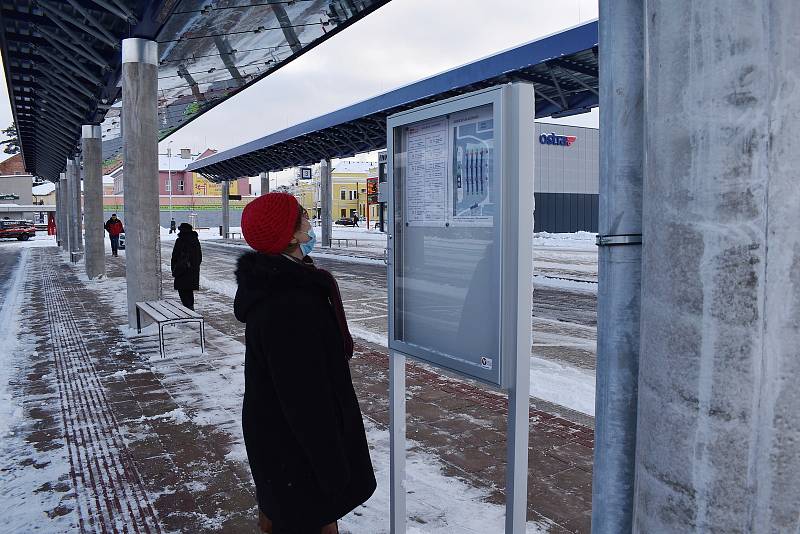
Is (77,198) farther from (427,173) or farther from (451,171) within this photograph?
(451,171)

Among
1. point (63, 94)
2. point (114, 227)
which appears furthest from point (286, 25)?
point (114, 227)

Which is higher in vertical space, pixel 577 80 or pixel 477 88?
pixel 477 88

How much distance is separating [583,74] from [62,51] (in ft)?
37.9

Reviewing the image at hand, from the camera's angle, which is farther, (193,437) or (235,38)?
(235,38)

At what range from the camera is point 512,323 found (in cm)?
233

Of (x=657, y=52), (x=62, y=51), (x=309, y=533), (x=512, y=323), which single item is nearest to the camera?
(x=657, y=52)

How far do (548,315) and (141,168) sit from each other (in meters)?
7.27

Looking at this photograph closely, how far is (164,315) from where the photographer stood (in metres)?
8.11

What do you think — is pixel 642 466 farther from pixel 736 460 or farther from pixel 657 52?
pixel 657 52

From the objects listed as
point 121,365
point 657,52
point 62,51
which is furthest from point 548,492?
point 62,51

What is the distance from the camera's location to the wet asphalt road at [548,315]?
25.6 ft

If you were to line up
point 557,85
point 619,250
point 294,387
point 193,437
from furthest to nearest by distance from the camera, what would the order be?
point 557,85 → point 193,437 → point 294,387 → point 619,250

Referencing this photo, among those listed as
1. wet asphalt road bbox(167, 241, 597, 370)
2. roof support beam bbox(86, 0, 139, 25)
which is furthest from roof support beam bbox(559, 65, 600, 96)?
roof support beam bbox(86, 0, 139, 25)

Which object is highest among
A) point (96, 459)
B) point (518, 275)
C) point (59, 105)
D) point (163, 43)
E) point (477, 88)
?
point (477, 88)
